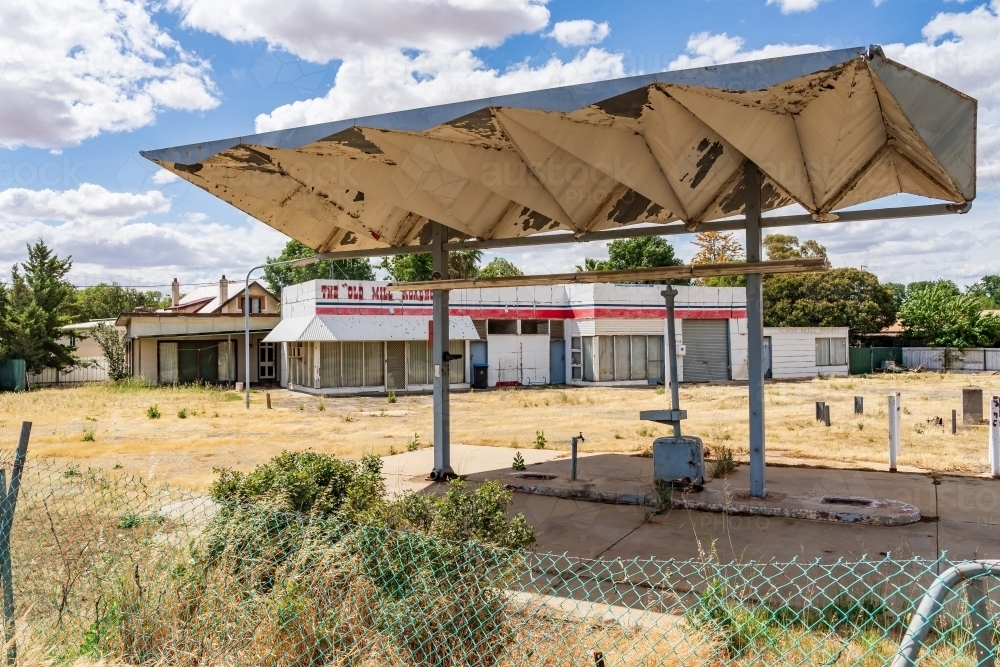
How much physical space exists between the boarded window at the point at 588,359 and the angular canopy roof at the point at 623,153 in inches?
998

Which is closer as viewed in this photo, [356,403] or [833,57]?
[833,57]

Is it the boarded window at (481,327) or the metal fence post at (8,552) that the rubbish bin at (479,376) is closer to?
the boarded window at (481,327)

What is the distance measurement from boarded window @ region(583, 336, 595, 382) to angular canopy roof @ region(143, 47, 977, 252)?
25.3 metres

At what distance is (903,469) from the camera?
11914 mm

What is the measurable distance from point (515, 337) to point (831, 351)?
20506mm

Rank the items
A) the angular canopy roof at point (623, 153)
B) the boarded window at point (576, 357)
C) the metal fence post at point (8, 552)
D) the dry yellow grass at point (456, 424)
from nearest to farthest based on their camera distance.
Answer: the metal fence post at point (8, 552)
the angular canopy roof at point (623, 153)
the dry yellow grass at point (456, 424)
the boarded window at point (576, 357)

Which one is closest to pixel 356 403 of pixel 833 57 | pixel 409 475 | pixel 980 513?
pixel 409 475

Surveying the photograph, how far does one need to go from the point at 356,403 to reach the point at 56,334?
21.4m

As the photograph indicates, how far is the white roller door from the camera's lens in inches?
1527

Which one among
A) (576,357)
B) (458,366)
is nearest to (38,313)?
(458,366)

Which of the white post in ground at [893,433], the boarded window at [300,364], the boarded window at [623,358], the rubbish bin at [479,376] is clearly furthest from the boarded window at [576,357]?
the white post in ground at [893,433]

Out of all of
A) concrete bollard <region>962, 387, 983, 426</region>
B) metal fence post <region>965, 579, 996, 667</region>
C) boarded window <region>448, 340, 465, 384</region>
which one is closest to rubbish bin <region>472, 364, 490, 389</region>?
boarded window <region>448, 340, 465, 384</region>

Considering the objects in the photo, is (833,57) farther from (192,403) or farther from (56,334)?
(56,334)

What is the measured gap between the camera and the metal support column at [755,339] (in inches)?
362
